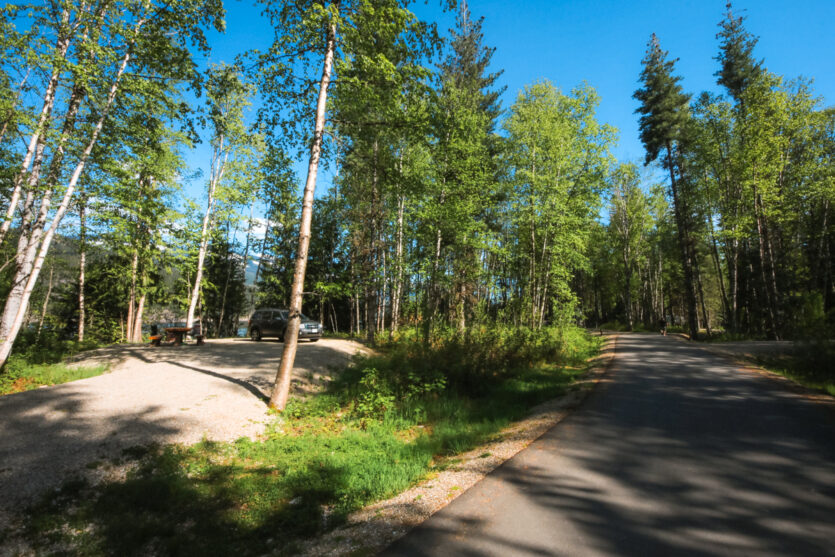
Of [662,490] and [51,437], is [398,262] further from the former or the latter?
[662,490]

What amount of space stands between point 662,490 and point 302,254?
263 inches

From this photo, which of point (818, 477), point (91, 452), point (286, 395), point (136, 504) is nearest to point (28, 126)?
point (91, 452)

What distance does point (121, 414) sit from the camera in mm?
5914

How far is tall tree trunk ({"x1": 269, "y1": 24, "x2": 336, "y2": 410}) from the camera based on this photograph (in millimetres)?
6926

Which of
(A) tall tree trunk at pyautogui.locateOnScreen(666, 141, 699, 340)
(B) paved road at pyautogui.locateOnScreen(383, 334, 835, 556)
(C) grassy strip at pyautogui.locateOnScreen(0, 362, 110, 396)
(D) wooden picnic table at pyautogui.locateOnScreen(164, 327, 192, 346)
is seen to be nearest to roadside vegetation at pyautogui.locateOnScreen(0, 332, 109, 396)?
Answer: (C) grassy strip at pyautogui.locateOnScreen(0, 362, 110, 396)

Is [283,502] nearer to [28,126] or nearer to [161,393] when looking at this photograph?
[161,393]

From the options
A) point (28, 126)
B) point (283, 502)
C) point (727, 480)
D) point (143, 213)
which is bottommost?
point (283, 502)

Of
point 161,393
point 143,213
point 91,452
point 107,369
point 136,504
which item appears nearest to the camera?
point 136,504

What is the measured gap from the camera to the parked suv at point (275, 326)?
1723 cm

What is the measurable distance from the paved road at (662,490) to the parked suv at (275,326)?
14.4 meters

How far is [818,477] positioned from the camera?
330cm

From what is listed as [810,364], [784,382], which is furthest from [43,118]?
[810,364]

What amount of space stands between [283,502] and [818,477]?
585 cm

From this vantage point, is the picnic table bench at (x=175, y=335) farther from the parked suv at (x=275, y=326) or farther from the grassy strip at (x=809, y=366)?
the grassy strip at (x=809, y=366)
